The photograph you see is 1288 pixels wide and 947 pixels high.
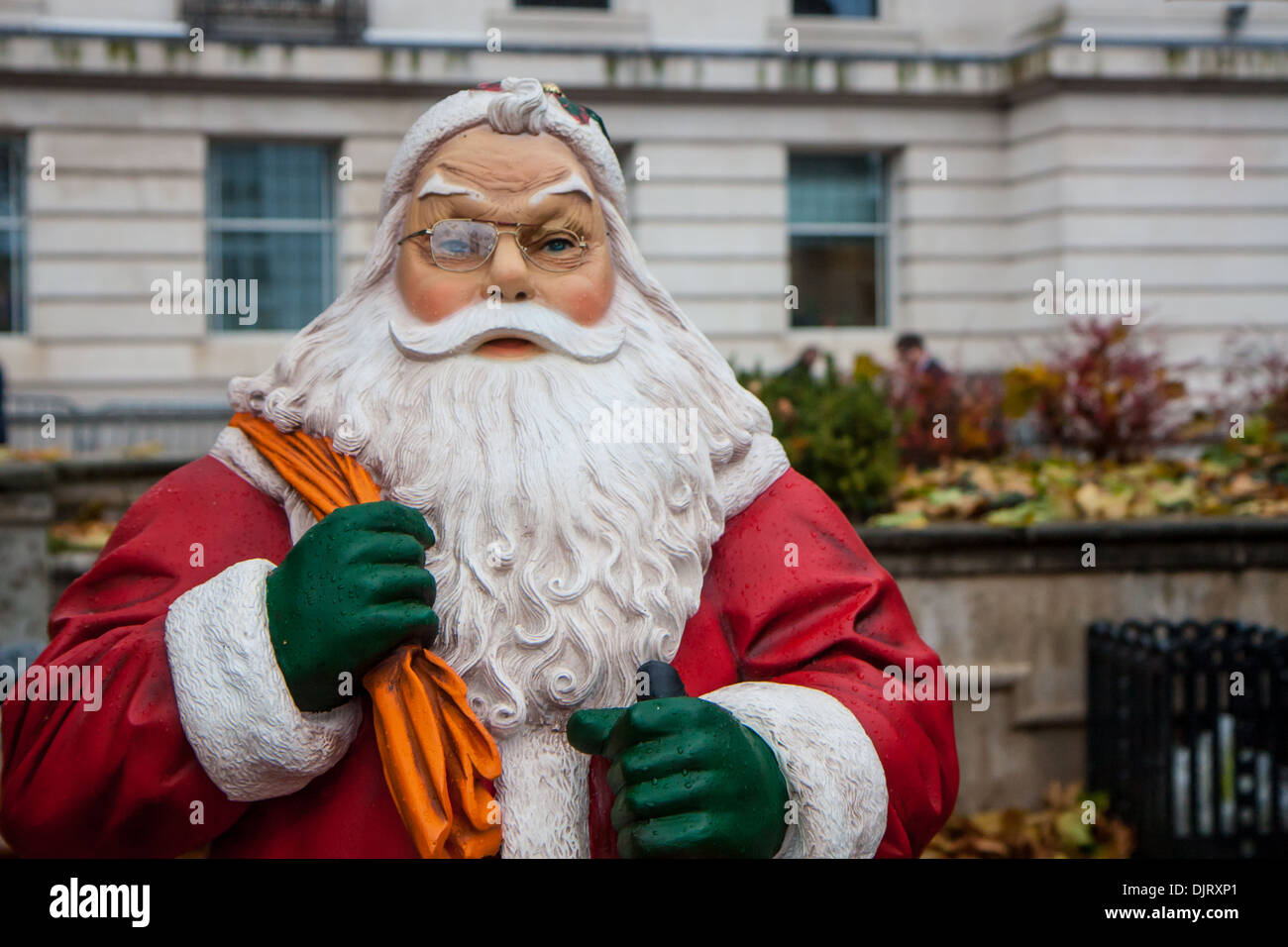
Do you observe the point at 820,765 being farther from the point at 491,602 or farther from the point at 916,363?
the point at 916,363

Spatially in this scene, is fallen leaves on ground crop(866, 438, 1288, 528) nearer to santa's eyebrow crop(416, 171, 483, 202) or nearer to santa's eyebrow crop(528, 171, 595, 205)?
santa's eyebrow crop(528, 171, 595, 205)

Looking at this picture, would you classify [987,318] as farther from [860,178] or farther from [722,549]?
[722,549]

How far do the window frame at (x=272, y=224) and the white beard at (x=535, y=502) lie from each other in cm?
1239

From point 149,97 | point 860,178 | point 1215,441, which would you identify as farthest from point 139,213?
point 1215,441

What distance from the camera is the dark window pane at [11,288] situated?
→ 46.8 ft

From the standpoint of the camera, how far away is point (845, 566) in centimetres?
239

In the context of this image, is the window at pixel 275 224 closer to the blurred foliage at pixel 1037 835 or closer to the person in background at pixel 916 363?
the person in background at pixel 916 363

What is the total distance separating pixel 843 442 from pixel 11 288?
11891mm

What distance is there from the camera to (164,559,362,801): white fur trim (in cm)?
201

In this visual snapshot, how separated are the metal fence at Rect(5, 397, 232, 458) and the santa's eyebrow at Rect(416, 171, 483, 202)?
36.7 feet

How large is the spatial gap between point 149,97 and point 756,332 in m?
7.35

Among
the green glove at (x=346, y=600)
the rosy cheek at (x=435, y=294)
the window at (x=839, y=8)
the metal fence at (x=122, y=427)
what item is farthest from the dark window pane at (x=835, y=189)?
the green glove at (x=346, y=600)

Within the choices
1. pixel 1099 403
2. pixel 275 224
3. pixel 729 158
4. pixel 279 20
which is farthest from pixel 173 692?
pixel 279 20

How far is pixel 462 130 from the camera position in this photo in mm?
2461
